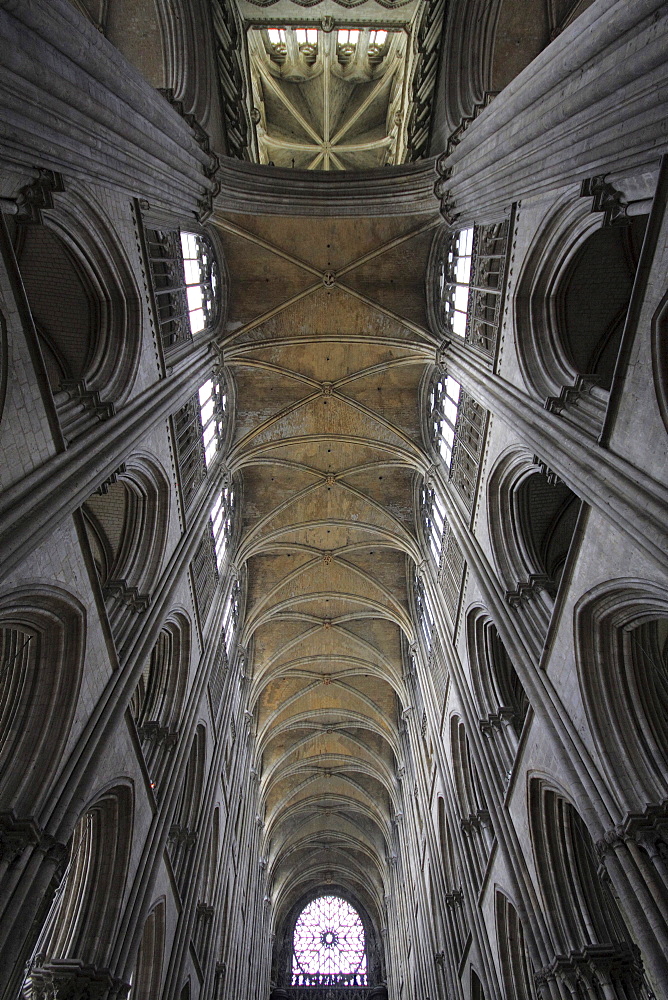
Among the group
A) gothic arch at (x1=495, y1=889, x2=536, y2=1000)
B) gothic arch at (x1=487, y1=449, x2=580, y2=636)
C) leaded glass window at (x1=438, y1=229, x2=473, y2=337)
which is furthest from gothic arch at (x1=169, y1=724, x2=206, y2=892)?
leaded glass window at (x1=438, y1=229, x2=473, y2=337)

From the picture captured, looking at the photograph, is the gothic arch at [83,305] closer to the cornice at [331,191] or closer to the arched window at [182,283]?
the arched window at [182,283]

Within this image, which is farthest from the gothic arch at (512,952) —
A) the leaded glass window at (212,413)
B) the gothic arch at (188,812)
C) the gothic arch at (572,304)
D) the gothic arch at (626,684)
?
the leaded glass window at (212,413)

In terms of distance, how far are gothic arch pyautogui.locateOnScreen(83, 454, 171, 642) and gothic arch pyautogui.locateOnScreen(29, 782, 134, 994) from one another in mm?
3534

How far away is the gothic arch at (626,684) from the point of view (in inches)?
329

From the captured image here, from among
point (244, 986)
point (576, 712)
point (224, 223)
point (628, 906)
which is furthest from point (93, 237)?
point (244, 986)

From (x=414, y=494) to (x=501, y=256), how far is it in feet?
34.7

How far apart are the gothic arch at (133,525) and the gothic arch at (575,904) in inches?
313

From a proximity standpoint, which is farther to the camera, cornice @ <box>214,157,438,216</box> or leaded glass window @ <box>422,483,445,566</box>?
leaded glass window @ <box>422,483,445,566</box>

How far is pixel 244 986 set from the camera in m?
23.1

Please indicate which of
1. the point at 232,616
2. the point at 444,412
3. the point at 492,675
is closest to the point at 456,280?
the point at 444,412

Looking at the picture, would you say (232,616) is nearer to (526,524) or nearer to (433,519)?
(433,519)

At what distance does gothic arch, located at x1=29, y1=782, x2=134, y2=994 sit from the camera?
9195 mm

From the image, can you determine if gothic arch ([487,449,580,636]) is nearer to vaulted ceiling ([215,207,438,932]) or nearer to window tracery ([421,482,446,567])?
window tracery ([421,482,446,567])

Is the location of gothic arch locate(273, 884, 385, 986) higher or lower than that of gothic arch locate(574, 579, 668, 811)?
higher
